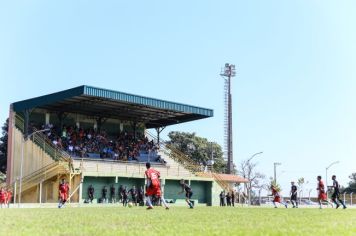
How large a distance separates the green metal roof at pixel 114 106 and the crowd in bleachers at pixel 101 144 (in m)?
2.23

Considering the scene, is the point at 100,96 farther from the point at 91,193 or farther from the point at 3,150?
the point at 3,150

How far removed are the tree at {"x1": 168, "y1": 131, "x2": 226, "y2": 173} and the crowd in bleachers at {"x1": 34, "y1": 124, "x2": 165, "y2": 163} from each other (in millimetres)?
33984

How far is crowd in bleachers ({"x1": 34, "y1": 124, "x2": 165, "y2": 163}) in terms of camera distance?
166ft

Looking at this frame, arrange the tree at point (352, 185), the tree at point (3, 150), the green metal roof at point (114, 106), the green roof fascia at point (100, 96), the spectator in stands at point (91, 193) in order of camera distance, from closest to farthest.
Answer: the spectator in stands at point (91, 193)
the green roof fascia at point (100, 96)
the green metal roof at point (114, 106)
the tree at point (3, 150)
the tree at point (352, 185)

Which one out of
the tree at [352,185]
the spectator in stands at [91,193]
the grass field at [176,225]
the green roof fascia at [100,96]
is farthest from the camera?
the tree at [352,185]

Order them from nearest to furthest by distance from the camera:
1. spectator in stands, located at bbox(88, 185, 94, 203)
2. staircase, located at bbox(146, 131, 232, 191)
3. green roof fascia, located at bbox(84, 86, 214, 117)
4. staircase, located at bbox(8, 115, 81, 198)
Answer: staircase, located at bbox(8, 115, 81, 198)
spectator in stands, located at bbox(88, 185, 94, 203)
green roof fascia, located at bbox(84, 86, 214, 117)
staircase, located at bbox(146, 131, 232, 191)

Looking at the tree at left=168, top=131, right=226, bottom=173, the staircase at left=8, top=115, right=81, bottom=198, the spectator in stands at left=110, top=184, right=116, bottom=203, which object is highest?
the tree at left=168, top=131, right=226, bottom=173

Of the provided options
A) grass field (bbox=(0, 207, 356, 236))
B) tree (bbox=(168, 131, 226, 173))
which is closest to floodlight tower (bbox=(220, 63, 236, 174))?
tree (bbox=(168, 131, 226, 173))

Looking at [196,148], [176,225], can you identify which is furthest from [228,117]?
[176,225]

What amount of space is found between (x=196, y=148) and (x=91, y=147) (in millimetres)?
44591

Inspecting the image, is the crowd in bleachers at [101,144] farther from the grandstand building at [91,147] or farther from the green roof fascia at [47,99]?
the green roof fascia at [47,99]

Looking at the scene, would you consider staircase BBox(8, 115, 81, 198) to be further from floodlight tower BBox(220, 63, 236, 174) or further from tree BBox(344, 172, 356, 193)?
tree BBox(344, 172, 356, 193)

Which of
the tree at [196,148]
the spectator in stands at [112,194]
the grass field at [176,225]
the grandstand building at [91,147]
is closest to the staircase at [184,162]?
the grandstand building at [91,147]

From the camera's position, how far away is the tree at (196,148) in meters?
94.2
